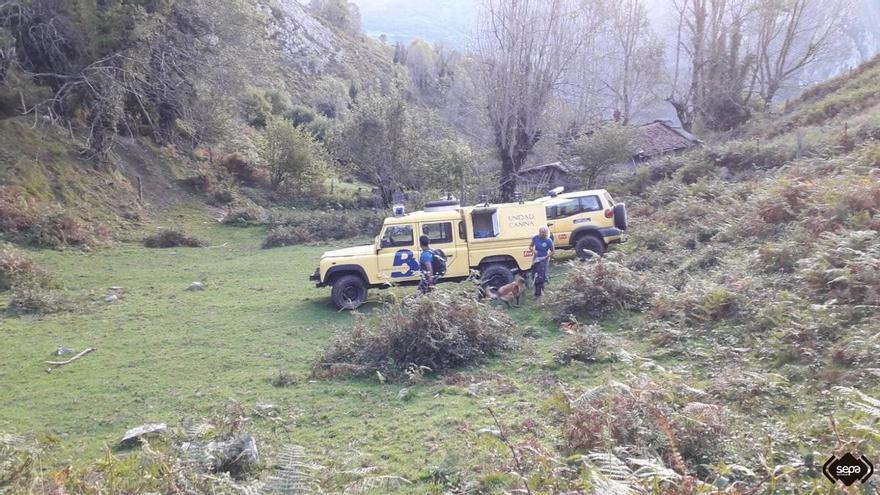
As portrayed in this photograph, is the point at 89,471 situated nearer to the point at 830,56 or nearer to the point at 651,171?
the point at 651,171

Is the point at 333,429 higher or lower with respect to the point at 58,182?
lower

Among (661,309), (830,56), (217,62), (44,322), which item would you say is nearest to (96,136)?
(217,62)

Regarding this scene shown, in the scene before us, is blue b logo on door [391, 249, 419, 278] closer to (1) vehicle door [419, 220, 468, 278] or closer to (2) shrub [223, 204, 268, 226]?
(1) vehicle door [419, 220, 468, 278]

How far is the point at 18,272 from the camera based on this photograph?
1491cm

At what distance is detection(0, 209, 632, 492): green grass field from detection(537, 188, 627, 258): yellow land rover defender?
15.9 ft

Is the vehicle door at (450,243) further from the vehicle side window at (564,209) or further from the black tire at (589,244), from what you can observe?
the vehicle side window at (564,209)

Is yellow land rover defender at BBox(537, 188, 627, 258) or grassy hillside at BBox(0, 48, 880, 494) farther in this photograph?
yellow land rover defender at BBox(537, 188, 627, 258)

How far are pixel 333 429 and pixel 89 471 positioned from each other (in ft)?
7.75

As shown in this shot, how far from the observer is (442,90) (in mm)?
71062

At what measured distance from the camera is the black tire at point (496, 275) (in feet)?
42.0

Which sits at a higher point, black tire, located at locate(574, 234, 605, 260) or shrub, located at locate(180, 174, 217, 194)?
shrub, located at locate(180, 174, 217, 194)

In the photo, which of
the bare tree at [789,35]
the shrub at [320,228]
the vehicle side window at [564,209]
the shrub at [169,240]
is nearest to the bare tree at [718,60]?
the bare tree at [789,35]

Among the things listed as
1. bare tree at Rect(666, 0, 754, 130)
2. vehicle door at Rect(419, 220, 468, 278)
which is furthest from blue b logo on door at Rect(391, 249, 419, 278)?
bare tree at Rect(666, 0, 754, 130)

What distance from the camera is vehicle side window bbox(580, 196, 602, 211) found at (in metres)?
16.1
